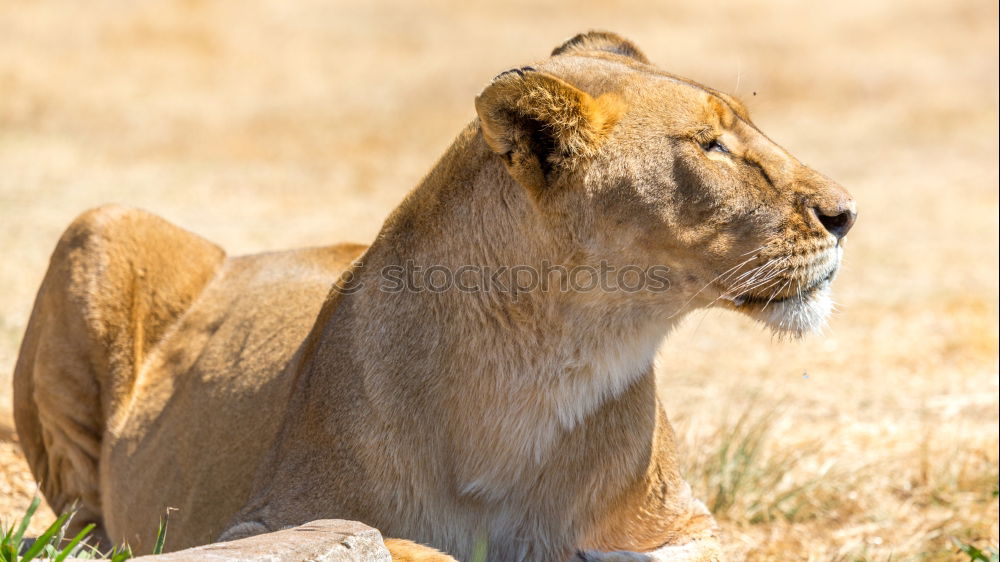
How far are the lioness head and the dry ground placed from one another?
1.20 metres

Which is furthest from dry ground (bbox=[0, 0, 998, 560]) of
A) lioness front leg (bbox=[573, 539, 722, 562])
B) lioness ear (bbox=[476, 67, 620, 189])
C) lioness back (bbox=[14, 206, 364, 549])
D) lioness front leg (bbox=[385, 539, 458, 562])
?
lioness front leg (bbox=[385, 539, 458, 562])

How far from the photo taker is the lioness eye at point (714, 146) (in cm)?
324

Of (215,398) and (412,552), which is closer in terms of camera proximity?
(412,552)

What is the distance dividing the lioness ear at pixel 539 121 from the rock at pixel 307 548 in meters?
1.03

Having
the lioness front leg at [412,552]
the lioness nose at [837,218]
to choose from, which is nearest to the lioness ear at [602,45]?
the lioness nose at [837,218]

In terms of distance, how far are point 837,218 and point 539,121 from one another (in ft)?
2.74

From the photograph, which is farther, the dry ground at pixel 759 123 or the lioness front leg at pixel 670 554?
the dry ground at pixel 759 123

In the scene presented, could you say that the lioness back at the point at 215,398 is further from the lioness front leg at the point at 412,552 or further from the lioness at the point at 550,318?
the lioness front leg at the point at 412,552

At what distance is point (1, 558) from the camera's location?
9.65 ft

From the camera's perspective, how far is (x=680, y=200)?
316 cm

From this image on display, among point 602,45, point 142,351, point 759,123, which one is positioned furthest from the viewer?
point 759,123

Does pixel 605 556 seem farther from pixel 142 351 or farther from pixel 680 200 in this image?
pixel 142 351

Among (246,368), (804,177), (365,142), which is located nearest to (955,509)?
(804,177)

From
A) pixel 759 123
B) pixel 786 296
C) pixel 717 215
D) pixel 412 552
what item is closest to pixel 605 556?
pixel 412 552
